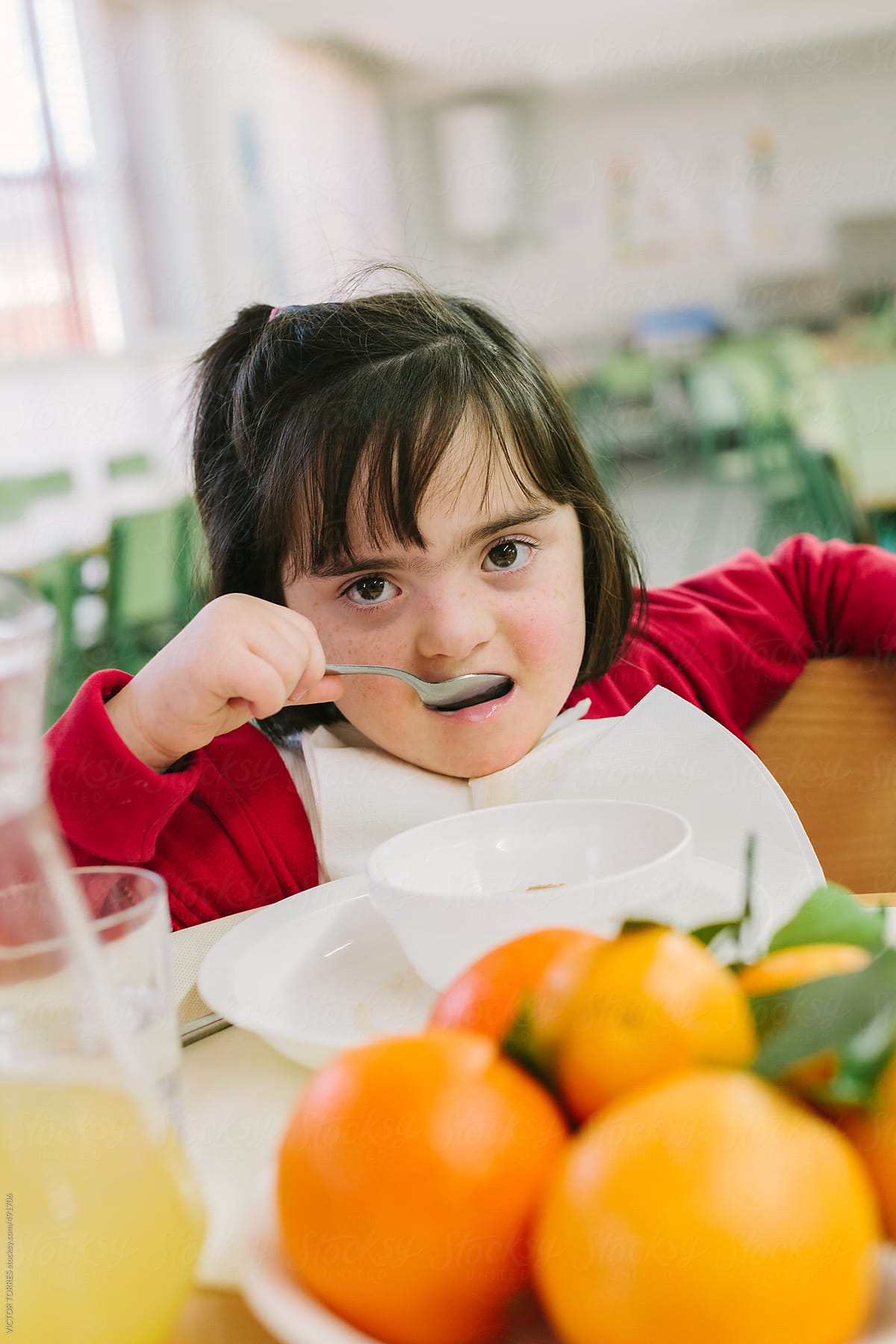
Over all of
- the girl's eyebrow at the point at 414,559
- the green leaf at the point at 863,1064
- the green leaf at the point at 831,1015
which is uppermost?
the girl's eyebrow at the point at 414,559

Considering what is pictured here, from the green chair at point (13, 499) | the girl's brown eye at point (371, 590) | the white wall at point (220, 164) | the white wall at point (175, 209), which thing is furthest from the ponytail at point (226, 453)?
the white wall at point (220, 164)

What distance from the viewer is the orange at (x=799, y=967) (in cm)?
29

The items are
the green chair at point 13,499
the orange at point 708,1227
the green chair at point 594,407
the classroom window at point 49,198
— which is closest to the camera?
the orange at point 708,1227

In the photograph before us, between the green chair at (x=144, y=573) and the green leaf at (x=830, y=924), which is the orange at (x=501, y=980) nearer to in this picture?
the green leaf at (x=830, y=924)

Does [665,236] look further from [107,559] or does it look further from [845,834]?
[845,834]

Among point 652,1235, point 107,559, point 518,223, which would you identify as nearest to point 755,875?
point 652,1235

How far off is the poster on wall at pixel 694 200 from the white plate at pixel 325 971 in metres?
9.69

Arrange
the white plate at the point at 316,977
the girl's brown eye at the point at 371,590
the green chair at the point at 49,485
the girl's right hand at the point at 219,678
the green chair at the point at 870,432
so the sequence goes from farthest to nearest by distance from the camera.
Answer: the green chair at the point at 49,485
the green chair at the point at 870,432
the girl's brown eye at the point at 371,590
the girl's right hand at the point at 219,678
the white plate at the point at 316,977

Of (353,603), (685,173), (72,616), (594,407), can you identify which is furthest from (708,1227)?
(685,173)

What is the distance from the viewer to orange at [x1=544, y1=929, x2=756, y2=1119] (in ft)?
0.90

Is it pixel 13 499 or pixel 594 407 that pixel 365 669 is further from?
pixel 594 407

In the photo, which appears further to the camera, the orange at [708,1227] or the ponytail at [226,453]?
the ponytail at [226,453]

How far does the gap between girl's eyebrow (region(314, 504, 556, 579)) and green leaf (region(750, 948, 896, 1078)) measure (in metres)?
0.58

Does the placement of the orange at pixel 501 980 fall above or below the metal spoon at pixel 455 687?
above
